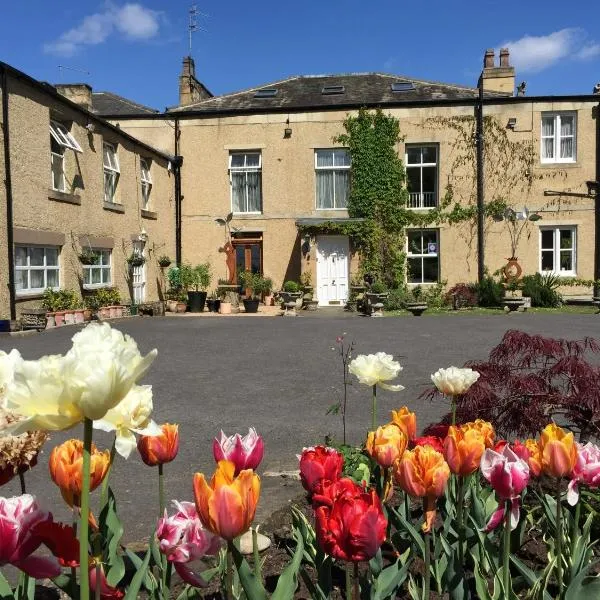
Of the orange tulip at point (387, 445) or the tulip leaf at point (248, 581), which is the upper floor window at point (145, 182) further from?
the tulip leaf at point (248, 581)

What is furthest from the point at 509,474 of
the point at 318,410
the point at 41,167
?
the point at 41,167

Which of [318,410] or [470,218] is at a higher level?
[470,218]

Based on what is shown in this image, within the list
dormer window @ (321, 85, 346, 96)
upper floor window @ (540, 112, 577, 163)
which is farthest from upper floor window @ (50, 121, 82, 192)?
upper floor window @ (540, 112, 577, 163)

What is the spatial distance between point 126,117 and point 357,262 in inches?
407

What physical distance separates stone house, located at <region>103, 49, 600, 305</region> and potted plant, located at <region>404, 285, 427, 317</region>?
142cm

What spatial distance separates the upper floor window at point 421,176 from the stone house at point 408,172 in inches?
1.5

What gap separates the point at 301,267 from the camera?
2108cm

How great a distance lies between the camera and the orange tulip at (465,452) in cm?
180

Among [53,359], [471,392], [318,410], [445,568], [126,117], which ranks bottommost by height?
[318,410]

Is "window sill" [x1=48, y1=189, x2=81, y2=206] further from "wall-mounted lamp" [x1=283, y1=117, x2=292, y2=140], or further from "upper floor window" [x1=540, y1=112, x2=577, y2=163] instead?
"upper floor window" [x1=540, y1=112, x2=577, y2=163]

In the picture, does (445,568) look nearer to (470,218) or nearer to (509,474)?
(509,474)

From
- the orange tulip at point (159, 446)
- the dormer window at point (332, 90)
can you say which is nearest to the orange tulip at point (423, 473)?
the orange tulip at point (159, 446)

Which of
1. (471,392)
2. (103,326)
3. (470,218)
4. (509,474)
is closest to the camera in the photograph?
(103,326)

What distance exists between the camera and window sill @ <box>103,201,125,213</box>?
17.7 metres
